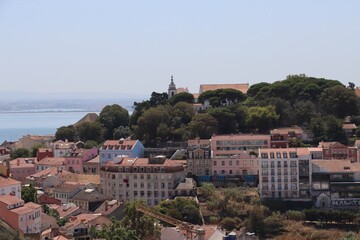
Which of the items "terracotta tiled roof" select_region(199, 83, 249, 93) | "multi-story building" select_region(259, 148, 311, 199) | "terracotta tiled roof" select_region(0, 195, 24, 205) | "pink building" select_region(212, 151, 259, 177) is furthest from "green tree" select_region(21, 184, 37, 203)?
"terracotta tiled roof" select_region(199, 83, 249, 93)

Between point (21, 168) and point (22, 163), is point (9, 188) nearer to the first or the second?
point (21, 168)

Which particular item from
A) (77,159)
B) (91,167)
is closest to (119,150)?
(91,167)

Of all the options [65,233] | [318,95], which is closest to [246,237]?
[65,233]

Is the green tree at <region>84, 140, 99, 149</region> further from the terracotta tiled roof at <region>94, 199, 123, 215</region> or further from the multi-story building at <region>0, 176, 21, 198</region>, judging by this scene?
the multi-story building at <region>0, 176, 21, 198</region>

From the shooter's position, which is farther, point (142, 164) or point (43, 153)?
point (43, 153)

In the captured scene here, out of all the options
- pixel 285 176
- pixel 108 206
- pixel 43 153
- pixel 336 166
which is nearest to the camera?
pixel 108 206

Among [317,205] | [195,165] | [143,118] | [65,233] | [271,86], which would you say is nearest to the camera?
[65,233]

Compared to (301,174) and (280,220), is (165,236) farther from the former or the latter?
(301,174)

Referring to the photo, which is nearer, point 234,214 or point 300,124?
point 234,214
